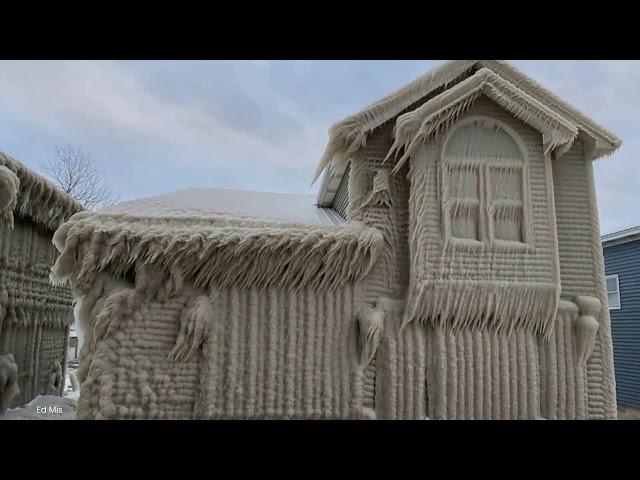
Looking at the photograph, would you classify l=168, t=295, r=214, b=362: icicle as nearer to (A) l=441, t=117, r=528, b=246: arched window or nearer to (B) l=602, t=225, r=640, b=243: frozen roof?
(A) l=441, t=117, r=528, b=246: arched window

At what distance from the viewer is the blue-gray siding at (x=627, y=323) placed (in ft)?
30.8

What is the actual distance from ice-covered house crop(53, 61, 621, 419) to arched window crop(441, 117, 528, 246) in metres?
0.02

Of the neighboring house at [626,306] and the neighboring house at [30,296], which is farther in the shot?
the neighboring house at [626,306]

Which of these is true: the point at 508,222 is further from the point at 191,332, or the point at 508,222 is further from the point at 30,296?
the point at 30,296

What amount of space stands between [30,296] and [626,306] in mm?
11731

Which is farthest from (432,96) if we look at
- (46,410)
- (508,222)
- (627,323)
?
(627,323)

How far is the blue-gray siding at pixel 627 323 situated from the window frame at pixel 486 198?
6576 mm

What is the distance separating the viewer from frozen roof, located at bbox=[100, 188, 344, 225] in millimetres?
4738

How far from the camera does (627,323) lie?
9.56m

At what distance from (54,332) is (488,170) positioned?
713 cm

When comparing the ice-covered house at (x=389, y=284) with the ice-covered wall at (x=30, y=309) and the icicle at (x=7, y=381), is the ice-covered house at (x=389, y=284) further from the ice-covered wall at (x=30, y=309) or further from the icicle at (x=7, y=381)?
the ice-covered wall at (x=30, y=309)

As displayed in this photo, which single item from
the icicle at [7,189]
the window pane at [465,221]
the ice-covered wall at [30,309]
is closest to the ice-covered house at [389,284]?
the window pane at [465,221]

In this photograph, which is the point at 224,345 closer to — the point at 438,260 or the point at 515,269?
the point at 438,260

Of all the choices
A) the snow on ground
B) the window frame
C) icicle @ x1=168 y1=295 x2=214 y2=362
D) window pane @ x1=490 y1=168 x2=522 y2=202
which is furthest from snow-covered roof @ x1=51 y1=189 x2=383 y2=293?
the snow on ground
